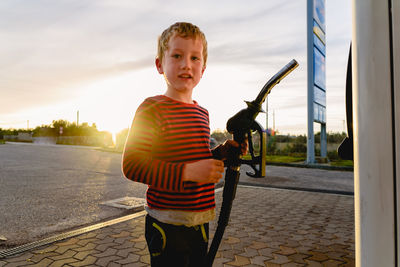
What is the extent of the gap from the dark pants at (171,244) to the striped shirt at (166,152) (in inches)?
4.0

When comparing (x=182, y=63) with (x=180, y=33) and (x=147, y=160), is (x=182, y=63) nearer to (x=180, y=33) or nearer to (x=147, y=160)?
(x=180, y=33)

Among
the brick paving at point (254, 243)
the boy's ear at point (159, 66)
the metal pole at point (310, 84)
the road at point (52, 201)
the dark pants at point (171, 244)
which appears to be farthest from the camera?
the metal pole at point (310, 84)

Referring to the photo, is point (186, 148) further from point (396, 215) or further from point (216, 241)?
point (396, 215)

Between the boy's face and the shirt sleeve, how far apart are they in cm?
19

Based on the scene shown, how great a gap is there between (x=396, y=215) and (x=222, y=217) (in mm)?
912

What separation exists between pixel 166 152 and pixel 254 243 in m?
2.78

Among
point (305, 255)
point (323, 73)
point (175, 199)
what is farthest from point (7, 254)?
point (323, 73)

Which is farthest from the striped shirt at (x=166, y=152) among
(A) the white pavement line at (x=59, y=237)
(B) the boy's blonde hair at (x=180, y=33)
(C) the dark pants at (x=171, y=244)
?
(A) the white pavement line at (x=59, y=237)

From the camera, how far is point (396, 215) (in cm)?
88

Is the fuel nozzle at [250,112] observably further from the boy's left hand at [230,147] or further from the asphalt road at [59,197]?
the asphalt road at [59,197]

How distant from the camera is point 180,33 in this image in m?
1.56

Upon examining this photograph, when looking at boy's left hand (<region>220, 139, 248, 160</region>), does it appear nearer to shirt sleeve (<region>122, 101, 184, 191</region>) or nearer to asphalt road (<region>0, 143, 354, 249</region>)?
shirt sleeve (<region>122, 101, 184, 191</region>)

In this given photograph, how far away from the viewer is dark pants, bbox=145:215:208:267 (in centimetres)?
152

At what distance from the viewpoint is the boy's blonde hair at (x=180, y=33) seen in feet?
5.14
